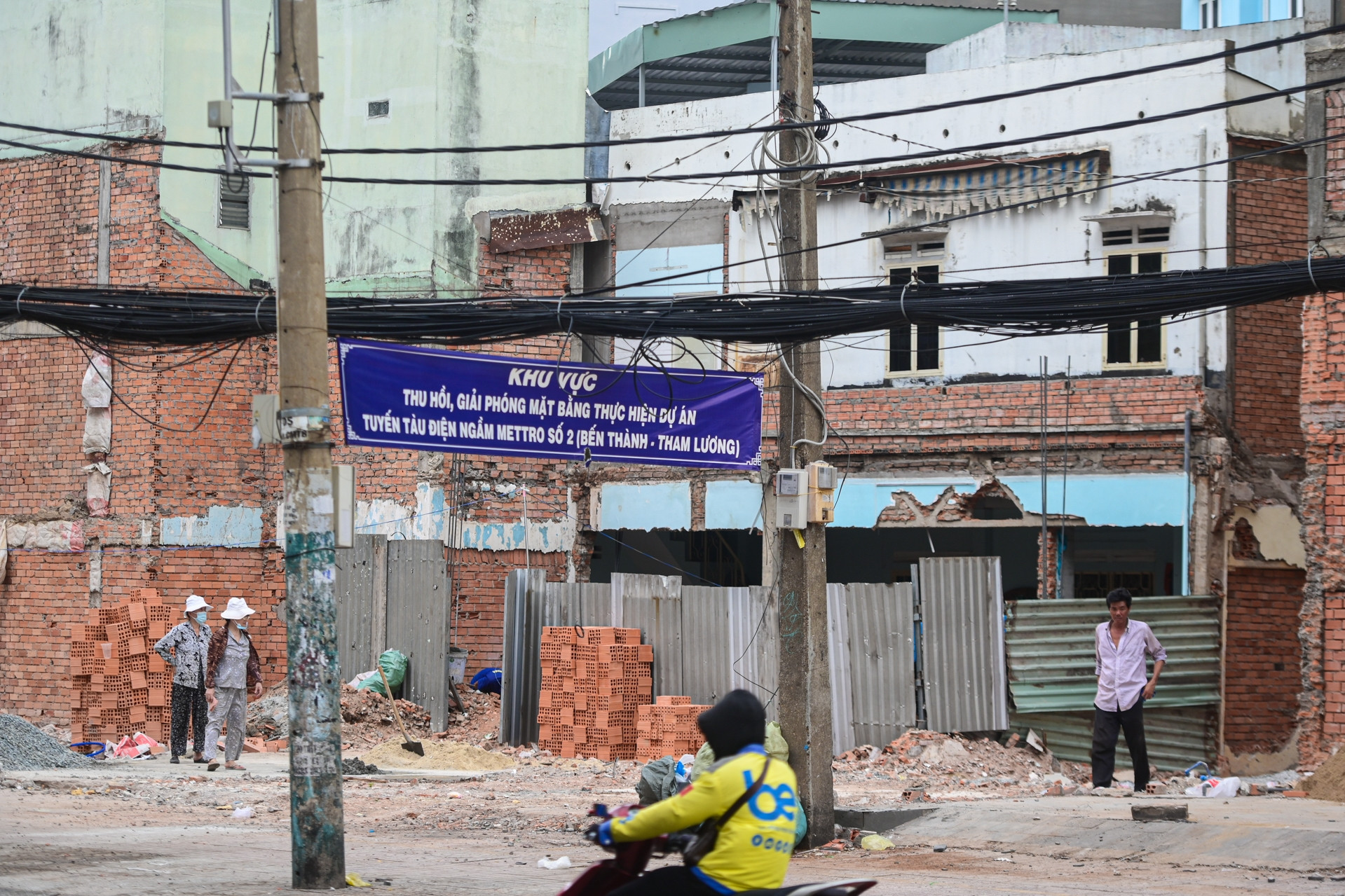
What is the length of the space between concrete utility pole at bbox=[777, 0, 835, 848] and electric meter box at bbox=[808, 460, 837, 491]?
Result: 0.79ft

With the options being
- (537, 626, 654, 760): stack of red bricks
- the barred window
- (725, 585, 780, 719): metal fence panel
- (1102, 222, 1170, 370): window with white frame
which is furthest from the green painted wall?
(1102, 222, 1170, 370): window with white frame

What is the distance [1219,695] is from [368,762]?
8.88 m

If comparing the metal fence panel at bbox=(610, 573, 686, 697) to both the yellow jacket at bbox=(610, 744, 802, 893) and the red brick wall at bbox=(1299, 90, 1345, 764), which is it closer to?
the red brick wall at bbox=(1299, 90, 1345, 764)

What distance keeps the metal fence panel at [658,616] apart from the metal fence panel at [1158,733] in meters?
3.75

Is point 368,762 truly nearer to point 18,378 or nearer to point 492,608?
point 492,608

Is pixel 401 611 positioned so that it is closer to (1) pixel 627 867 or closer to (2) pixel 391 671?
(2) pixel 391 671

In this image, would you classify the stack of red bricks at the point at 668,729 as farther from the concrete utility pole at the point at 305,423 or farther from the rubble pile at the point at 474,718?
the concrete utility pole at the point at 305,423

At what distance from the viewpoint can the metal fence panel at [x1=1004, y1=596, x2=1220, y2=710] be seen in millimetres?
14484

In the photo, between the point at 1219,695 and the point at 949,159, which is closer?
the point at 1219,695

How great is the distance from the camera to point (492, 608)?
1916 centimetres

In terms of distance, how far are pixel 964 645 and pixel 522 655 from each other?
17.1 feet

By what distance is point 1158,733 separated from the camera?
14977 mm

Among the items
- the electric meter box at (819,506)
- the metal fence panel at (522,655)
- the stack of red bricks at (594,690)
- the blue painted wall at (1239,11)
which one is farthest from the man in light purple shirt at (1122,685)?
the blue painted wall at (1239,11)

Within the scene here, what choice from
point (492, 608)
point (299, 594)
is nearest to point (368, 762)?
point (492, 608)
